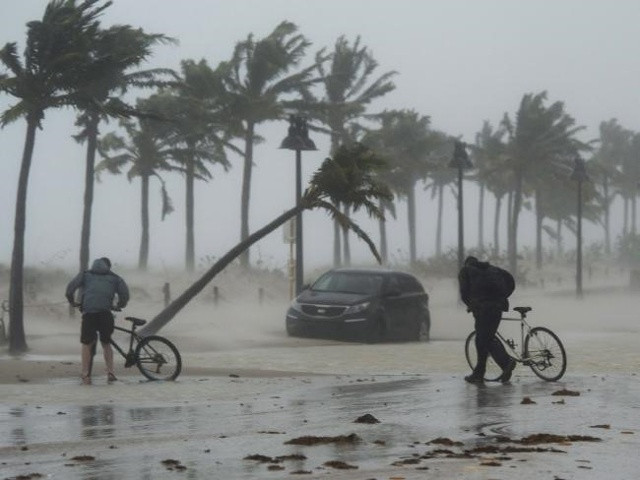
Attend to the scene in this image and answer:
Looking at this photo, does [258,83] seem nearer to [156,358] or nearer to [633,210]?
[156,358]

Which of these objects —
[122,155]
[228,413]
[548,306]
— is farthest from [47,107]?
[122,155]

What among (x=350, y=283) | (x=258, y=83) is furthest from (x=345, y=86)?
(x=350, y=283)

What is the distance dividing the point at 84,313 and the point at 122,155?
158 feet

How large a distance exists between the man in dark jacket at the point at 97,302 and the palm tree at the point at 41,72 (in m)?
10.9

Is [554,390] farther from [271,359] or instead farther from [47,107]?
[47,107]

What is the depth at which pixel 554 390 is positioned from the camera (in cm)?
1772

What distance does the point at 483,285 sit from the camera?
19219 millimetres

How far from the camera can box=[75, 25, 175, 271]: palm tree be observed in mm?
31219

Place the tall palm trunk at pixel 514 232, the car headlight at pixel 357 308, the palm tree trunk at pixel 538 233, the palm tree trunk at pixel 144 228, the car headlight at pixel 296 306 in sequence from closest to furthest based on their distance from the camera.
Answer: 1. the car headlight at pixel 357 308
2. the car headlight at pixel 296 306
3. the palm tree trunk at pixel 144 228
4. the tall palm trunk at pixel 514 232
5. the palm tree trunk at pixel 538 233

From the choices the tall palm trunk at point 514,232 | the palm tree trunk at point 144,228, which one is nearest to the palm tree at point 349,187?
the palm tree trunk at point 144,228

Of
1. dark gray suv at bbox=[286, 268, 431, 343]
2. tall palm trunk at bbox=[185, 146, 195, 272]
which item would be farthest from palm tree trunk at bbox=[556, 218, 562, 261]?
dark gray suv at bbox=[286, 268, 431, 343]

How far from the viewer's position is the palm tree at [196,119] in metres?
64.0

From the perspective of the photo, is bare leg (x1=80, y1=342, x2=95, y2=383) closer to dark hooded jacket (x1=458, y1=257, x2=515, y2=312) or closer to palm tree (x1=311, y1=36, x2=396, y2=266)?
dark hooded jacket (x1=458, y1=257, x2=515, y2=312)

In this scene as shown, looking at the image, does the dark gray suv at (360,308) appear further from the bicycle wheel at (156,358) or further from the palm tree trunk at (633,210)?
the palm tree trunk at (633,210)
